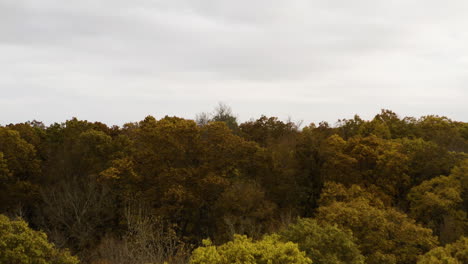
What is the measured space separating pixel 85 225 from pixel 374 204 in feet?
64.4

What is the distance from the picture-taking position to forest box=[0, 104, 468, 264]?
82.7ft

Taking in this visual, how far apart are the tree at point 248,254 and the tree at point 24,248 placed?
677cm

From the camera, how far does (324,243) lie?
17891mm

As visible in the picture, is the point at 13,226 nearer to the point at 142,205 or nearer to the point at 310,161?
the point at 142,205

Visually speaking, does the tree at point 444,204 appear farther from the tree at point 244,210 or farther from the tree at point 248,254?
the tree at point 248,254

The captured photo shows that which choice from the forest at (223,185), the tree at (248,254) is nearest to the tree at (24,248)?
the forest at (223,185)

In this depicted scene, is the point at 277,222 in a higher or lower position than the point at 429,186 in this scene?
lower

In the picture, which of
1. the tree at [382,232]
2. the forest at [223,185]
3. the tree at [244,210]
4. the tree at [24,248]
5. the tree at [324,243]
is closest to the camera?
the tree at [24,248]

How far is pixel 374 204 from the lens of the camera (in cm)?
2788

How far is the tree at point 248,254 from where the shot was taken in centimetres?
1415

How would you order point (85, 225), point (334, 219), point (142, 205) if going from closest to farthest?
point (334, 219) → point (142, 205) → point (85, 225)

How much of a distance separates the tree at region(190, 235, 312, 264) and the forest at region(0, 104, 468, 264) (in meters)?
7.28

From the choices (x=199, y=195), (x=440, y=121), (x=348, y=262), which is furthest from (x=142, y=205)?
(x=440, y=121)

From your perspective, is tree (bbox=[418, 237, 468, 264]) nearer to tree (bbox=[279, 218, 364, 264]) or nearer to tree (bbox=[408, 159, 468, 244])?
tree (bbox=[279, 218, 364, 264])
